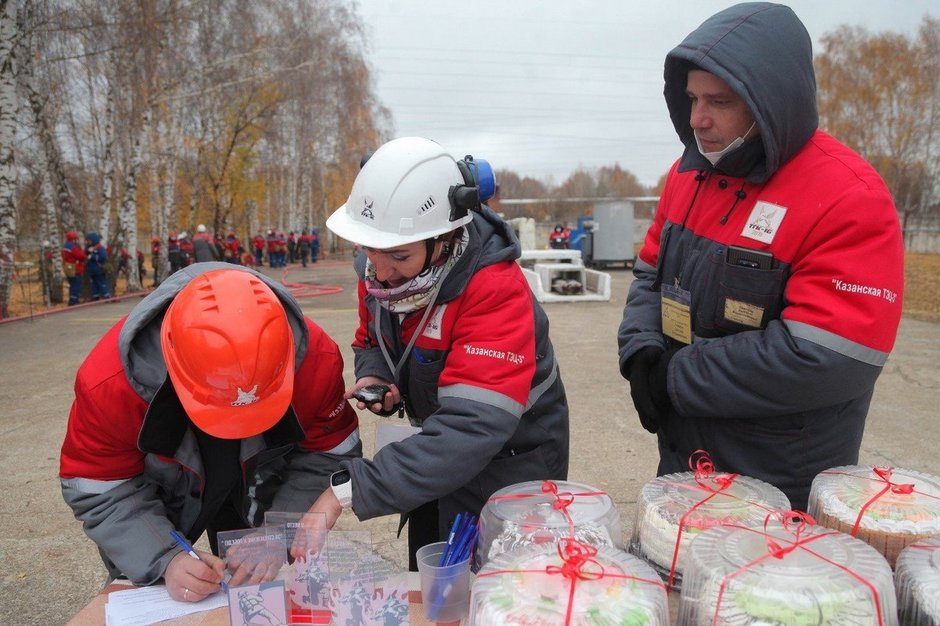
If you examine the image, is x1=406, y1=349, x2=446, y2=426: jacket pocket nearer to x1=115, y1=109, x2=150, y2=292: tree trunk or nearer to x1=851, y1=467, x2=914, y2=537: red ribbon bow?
x1=851, y1=467, x2=914, y2=537: red ribbon bow

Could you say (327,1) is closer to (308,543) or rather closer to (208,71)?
(208,71)

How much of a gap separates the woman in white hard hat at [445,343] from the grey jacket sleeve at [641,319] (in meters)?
0.25

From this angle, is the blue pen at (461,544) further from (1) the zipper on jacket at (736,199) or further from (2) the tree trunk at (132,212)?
(2) the tree trunk at (132,212)

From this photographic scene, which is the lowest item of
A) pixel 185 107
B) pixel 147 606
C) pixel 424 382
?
pixel 147 606

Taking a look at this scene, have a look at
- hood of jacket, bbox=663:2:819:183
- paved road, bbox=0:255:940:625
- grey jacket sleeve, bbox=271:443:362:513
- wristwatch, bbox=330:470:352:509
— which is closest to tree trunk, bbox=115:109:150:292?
paved road, bbox=0:255:940:625

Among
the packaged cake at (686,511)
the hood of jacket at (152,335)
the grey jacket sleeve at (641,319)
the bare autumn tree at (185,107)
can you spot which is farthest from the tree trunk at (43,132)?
the packaged cake at (686,511)

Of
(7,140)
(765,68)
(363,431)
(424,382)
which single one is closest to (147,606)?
(424,382)

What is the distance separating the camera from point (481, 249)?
1.84m

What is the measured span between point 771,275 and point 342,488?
1226 mm

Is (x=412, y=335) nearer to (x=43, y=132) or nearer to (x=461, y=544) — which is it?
(x=461, y=544)

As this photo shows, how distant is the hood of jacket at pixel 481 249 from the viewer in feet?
5.87

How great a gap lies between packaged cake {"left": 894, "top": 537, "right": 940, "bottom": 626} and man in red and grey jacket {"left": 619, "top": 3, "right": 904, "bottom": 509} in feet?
1.57


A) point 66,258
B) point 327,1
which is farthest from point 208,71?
point 327,1

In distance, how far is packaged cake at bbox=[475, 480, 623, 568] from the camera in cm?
137
